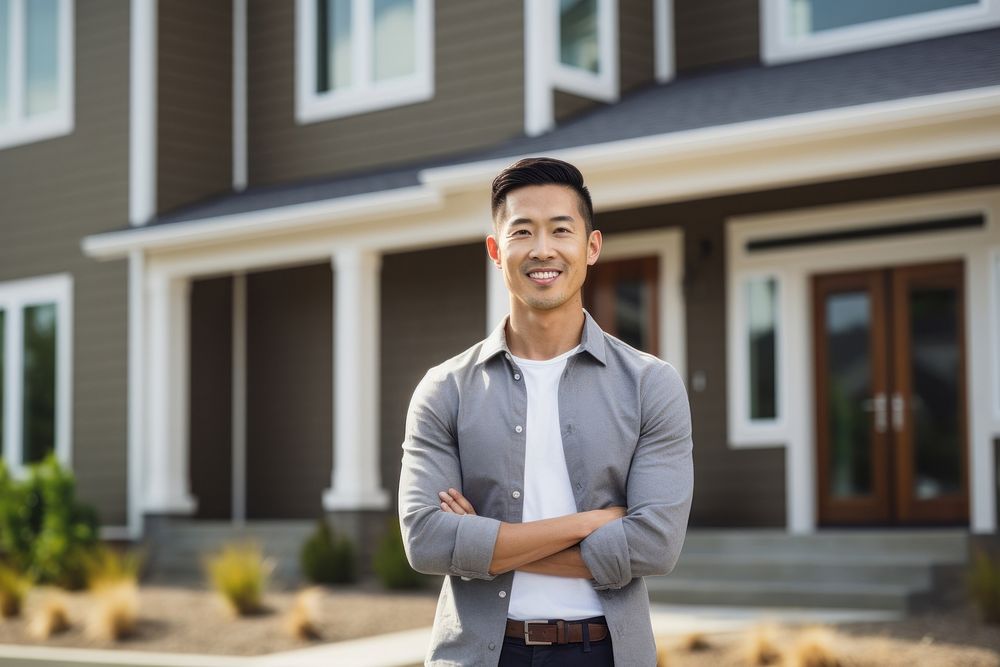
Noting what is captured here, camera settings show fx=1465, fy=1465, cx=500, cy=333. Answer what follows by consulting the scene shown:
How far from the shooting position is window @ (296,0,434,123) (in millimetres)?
12586

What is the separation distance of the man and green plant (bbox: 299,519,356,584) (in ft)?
28.0

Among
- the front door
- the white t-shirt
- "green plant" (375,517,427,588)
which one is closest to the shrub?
"green plant" (375,517,427,588)

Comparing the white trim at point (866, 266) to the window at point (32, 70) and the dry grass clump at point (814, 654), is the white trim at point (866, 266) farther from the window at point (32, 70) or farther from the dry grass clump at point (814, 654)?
the window at point (32, 70)

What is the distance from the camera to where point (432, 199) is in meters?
10.9

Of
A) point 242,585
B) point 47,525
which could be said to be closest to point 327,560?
point 242,585

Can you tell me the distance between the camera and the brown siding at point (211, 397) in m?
13.6

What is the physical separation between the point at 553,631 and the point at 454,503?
29 cm

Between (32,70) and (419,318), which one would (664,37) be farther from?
(32,70)

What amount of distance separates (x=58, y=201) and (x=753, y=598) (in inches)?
317

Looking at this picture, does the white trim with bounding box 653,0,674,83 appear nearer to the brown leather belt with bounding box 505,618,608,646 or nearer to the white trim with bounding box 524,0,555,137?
the white trim with bounding box 524,0,555,137

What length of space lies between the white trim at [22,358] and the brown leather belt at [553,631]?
471 inches

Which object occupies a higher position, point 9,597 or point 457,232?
point 457,232

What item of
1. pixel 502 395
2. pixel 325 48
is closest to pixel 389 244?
pixel 325 48

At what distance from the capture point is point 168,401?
42.5 ft
